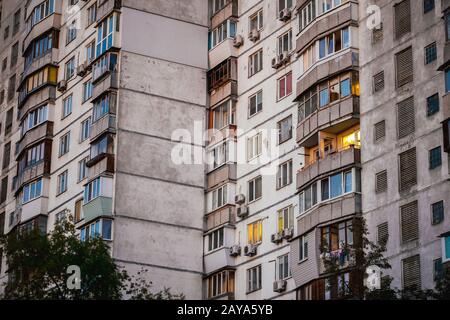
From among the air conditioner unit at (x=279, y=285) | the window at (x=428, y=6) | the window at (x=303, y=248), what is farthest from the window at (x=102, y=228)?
the window at (x=428, y=6)

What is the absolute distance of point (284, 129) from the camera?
208 ft

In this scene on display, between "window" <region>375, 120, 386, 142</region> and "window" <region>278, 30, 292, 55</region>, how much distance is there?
1057 centimetres

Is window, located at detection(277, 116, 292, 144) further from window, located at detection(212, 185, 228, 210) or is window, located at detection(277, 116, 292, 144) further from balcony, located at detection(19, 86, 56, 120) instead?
balcony, located at detection(19, 86, 56, 120)

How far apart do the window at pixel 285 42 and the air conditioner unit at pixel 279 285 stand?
1297 cm

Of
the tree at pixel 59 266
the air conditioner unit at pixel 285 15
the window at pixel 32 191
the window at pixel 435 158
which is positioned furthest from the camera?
the window at pixel 32 191

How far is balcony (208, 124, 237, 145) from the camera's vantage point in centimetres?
6744

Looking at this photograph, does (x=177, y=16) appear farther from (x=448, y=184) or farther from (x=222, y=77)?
(x=448, y=184)

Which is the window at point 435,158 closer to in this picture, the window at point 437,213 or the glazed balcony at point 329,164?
the window at point 437,213

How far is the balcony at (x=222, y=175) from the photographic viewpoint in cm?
6662

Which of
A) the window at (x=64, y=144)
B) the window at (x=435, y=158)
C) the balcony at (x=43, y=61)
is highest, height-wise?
the balcony at (x=43, y=61)

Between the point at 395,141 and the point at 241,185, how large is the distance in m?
14.3

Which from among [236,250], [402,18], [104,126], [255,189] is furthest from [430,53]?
[104,126]

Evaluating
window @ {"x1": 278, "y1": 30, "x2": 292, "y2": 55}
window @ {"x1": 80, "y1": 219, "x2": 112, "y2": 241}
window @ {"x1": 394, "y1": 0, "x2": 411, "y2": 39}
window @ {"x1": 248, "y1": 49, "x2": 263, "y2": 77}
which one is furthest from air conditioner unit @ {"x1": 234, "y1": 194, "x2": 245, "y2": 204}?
window @ {"x1": 394, "y1": 0, "x2": 411, "y2": 39}
